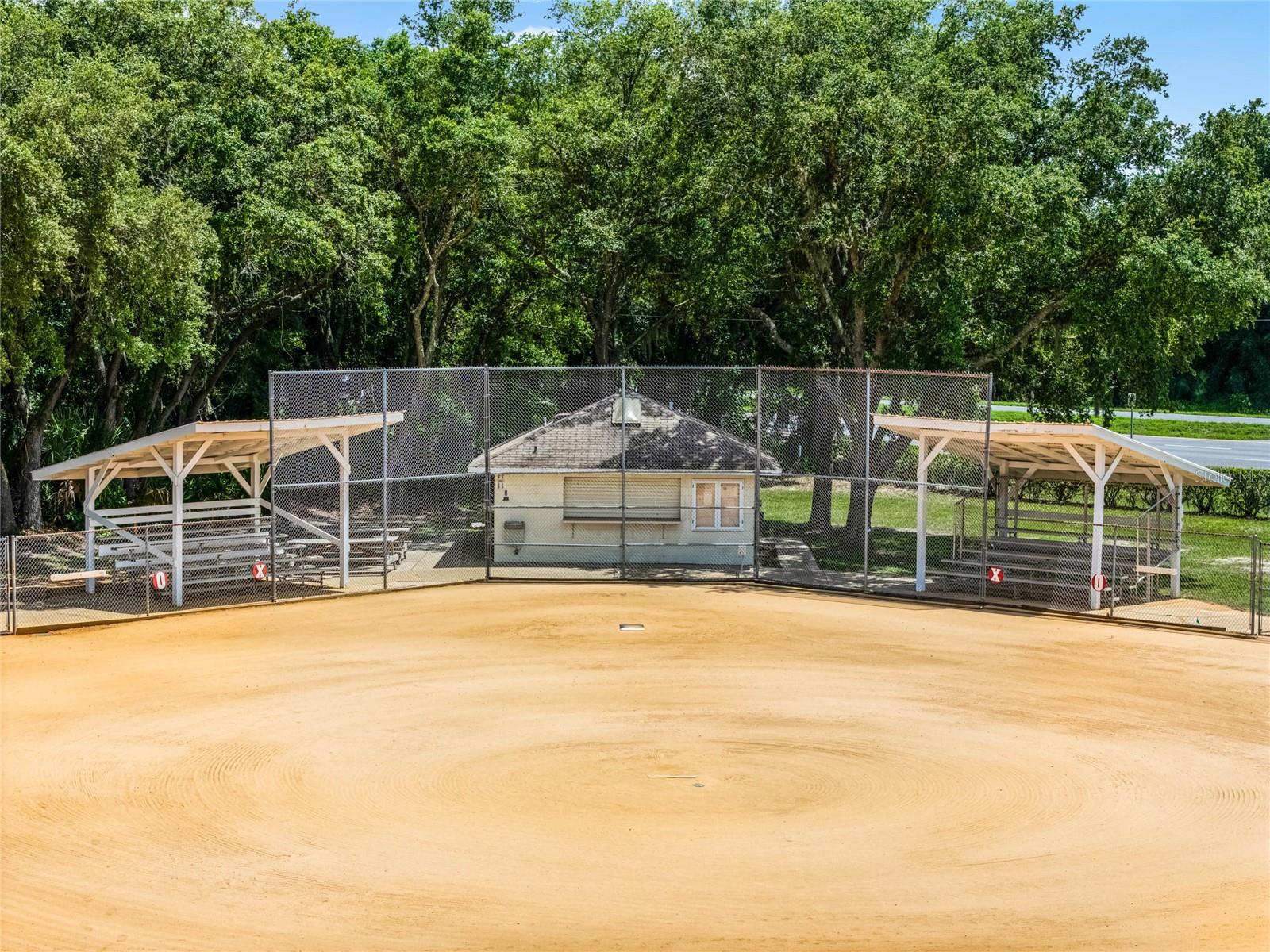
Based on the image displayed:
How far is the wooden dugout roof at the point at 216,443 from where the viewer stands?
23.4 meters

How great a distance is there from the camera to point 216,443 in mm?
25547

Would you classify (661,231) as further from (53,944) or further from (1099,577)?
(53,944)

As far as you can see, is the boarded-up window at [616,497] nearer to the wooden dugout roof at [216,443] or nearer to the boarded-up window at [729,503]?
the boarded-up window at [729,503]

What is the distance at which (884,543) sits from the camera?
3266 cm

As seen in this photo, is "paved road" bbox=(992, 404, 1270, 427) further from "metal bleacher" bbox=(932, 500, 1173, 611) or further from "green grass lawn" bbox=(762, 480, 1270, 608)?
"metal bleacher" bbox=(932, 500, 1173, 611)

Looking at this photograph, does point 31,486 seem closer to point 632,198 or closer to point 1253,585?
point 632,198

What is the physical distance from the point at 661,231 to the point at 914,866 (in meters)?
23.2

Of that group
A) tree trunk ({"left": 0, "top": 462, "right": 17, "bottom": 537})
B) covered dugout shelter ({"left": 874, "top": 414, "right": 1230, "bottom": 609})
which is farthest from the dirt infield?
tree trunk ({"left": 0, "top": 462, "right": 17, "bottom": 537})

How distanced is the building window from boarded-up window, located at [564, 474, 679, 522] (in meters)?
0.48

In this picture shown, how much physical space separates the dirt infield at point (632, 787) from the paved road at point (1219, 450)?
97.1ft

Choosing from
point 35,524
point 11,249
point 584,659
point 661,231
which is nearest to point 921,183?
point 661,231

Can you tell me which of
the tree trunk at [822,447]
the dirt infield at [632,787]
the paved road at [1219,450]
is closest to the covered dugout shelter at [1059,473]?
the tree trunk at [822,447]

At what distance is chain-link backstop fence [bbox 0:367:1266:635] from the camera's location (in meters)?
25.0

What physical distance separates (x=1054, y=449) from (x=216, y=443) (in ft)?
56.6
